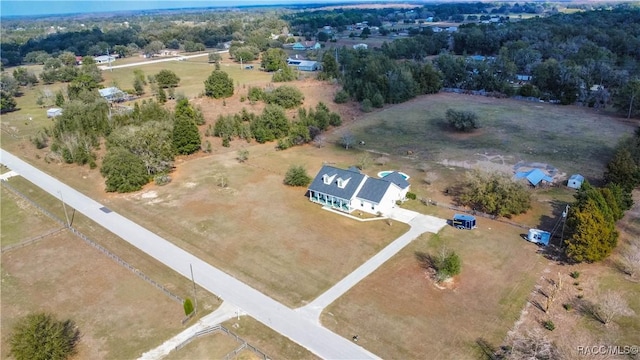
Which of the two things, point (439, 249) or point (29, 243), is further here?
point (29, 243)

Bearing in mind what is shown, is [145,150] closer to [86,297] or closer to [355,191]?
[86,297]

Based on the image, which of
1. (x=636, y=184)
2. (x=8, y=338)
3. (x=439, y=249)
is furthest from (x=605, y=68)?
(x=8, y=338)

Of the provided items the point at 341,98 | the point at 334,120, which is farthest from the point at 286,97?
A: the point at 334,120

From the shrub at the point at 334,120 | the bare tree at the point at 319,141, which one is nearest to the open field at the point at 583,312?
the bare tree at the point at 319,141

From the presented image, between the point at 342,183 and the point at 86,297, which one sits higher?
the point at 342,183

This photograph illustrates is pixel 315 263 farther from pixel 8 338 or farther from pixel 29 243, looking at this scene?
pixel 29 243

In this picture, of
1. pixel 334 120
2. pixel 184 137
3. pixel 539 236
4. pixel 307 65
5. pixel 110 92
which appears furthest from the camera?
pixel 307 65

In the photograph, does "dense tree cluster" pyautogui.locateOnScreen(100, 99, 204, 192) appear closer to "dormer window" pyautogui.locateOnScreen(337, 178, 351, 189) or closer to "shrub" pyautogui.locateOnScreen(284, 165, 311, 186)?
"shrub" pyautogui.locateOnScreen(284, 165, 311, 186)
